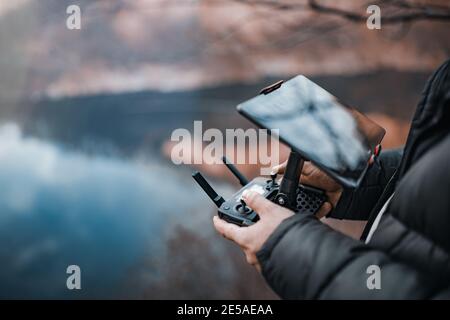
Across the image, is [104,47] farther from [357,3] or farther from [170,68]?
[357,3]

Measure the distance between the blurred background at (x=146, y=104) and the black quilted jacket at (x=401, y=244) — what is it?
4.16ft

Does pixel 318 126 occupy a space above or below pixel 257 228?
above

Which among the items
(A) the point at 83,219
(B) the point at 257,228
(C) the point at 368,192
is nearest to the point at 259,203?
(B) the point at 257,228

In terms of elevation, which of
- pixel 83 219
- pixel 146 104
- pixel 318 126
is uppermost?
pixel 318 126

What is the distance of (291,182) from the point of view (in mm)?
811

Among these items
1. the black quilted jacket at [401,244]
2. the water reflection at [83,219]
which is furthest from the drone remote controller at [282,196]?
the water reflection at [83,219]

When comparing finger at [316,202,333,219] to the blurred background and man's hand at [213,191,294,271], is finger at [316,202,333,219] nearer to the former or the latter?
man's hand at [213,191,294,271]

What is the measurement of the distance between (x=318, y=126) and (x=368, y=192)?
259mm

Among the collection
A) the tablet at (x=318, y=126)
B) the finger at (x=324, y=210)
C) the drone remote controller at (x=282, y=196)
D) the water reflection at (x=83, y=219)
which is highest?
the tablet at (x=318, y=126)

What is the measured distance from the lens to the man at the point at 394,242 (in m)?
0.60

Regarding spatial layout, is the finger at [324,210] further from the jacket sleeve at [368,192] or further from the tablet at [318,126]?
the tablet at [318,126]

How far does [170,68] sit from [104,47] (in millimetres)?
280

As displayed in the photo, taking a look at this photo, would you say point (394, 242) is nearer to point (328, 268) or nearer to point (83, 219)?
point (328, 268)

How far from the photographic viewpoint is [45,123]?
1.92 metres
